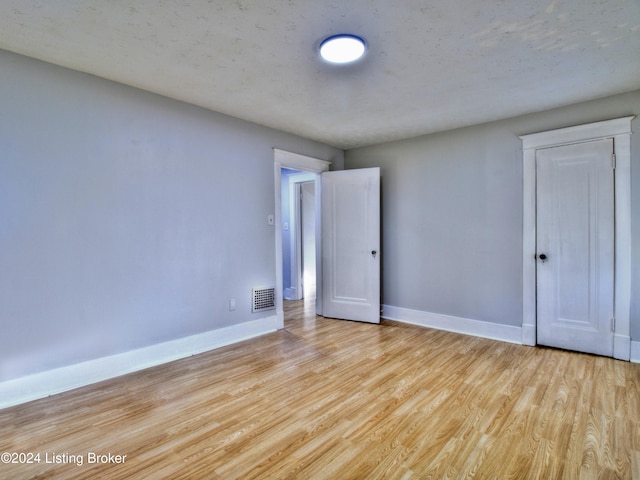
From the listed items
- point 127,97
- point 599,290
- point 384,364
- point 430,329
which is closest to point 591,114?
point 599,290

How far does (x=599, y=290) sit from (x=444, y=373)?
1749 millimetres

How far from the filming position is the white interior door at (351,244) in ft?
14.3

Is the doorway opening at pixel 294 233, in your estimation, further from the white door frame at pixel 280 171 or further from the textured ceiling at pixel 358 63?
the textured ceiling at pixel 358 63

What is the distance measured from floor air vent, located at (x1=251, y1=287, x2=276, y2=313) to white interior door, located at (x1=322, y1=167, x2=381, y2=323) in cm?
99

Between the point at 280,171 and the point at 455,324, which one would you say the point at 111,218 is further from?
the point at 455,324

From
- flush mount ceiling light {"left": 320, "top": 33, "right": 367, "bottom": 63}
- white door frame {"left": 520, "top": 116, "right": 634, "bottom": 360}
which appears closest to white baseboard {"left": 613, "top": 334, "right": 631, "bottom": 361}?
white door frame {"left": 520, "top": 116, "right": 634, "bottom": 360}

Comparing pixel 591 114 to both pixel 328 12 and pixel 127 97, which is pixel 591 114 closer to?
pixel 328 12

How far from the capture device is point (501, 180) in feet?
11.9

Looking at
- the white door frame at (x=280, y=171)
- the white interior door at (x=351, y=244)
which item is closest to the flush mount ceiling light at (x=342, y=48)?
the white door frame at (x=280, y=171)

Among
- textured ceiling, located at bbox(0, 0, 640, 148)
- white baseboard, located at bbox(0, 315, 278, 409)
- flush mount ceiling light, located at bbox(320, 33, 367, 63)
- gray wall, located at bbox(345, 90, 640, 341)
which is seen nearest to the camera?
textured ceiling, located at bbox(0, 0, 640, 148)

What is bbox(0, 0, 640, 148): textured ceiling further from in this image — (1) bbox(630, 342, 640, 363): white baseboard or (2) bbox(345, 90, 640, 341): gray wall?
(1) bbox(630, 342, 640, 363): white baseboard

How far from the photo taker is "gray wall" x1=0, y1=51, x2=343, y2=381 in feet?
7.58

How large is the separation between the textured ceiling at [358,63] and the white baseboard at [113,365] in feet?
7.53

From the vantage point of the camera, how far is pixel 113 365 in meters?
2.71
